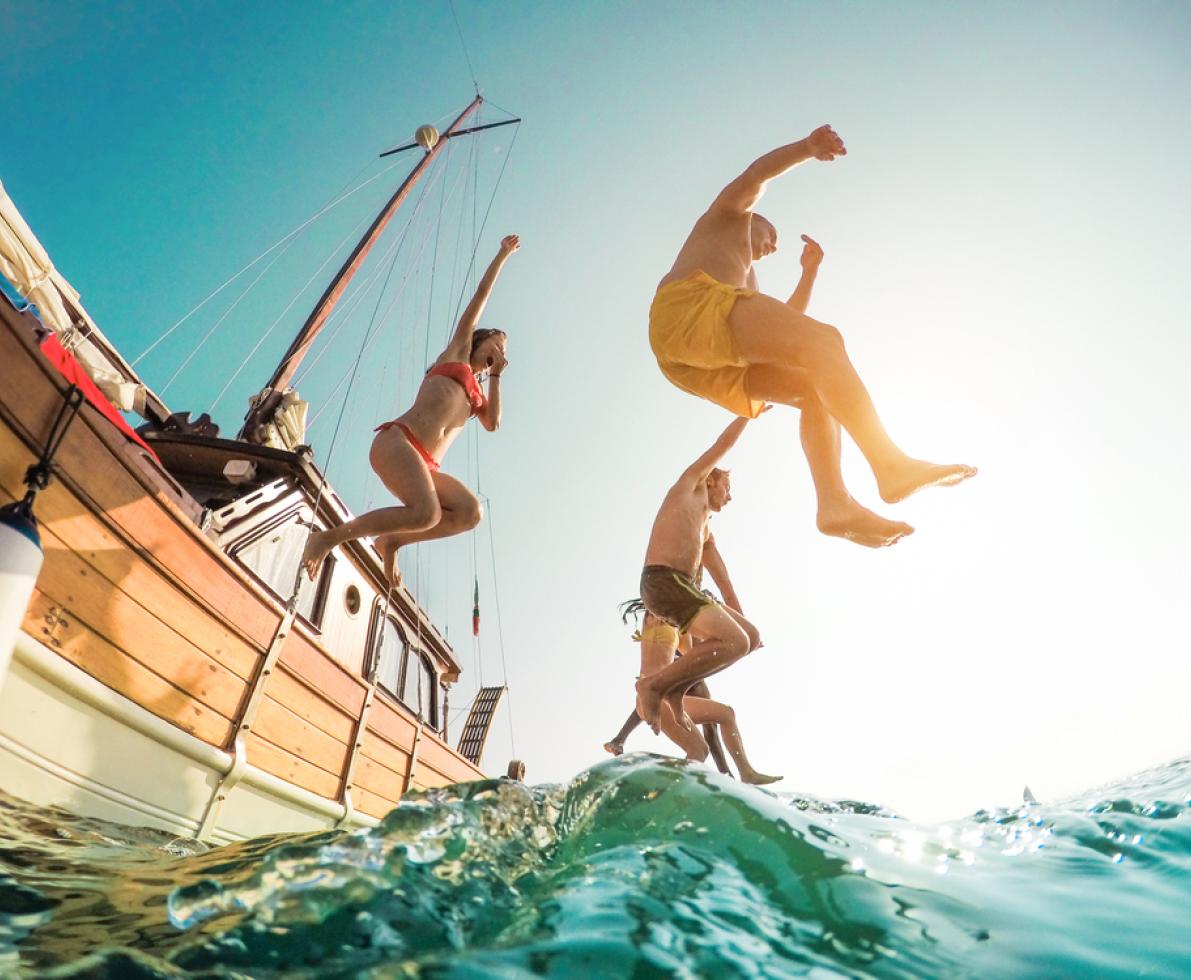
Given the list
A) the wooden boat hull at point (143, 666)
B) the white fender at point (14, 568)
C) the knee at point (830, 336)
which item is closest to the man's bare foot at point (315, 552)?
the wooden boat hull at point (143, 666)

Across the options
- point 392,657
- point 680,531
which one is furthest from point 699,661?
point 392,657

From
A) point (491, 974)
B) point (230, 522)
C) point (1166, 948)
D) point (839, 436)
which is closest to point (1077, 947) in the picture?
point (1166, 948)

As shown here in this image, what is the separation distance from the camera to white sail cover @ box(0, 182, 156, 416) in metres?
4.09

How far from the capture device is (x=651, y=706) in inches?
→ 151

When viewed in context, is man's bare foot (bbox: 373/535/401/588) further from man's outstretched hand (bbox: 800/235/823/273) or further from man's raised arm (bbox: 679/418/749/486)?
man's outstretched hand (bbox: 800/235/823/273)

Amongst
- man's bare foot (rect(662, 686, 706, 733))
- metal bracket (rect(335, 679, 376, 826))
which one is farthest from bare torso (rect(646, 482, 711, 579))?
metal bracket (rect(335, 679, 376, 826))

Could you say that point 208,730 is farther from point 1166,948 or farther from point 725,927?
point 1166,948

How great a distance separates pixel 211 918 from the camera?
33.7 inches

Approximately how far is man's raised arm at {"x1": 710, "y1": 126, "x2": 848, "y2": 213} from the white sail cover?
371cm

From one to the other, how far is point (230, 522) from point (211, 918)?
386 cm

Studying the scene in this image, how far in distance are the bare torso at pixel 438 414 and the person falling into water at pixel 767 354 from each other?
Result: 1.42m

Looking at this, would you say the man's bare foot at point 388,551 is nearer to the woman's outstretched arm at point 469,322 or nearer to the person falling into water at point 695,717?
the woman's outstretched arm at point 469,322

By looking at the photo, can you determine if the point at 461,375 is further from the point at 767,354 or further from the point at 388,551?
the point at 767,354

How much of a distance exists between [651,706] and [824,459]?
1899 millimetres
